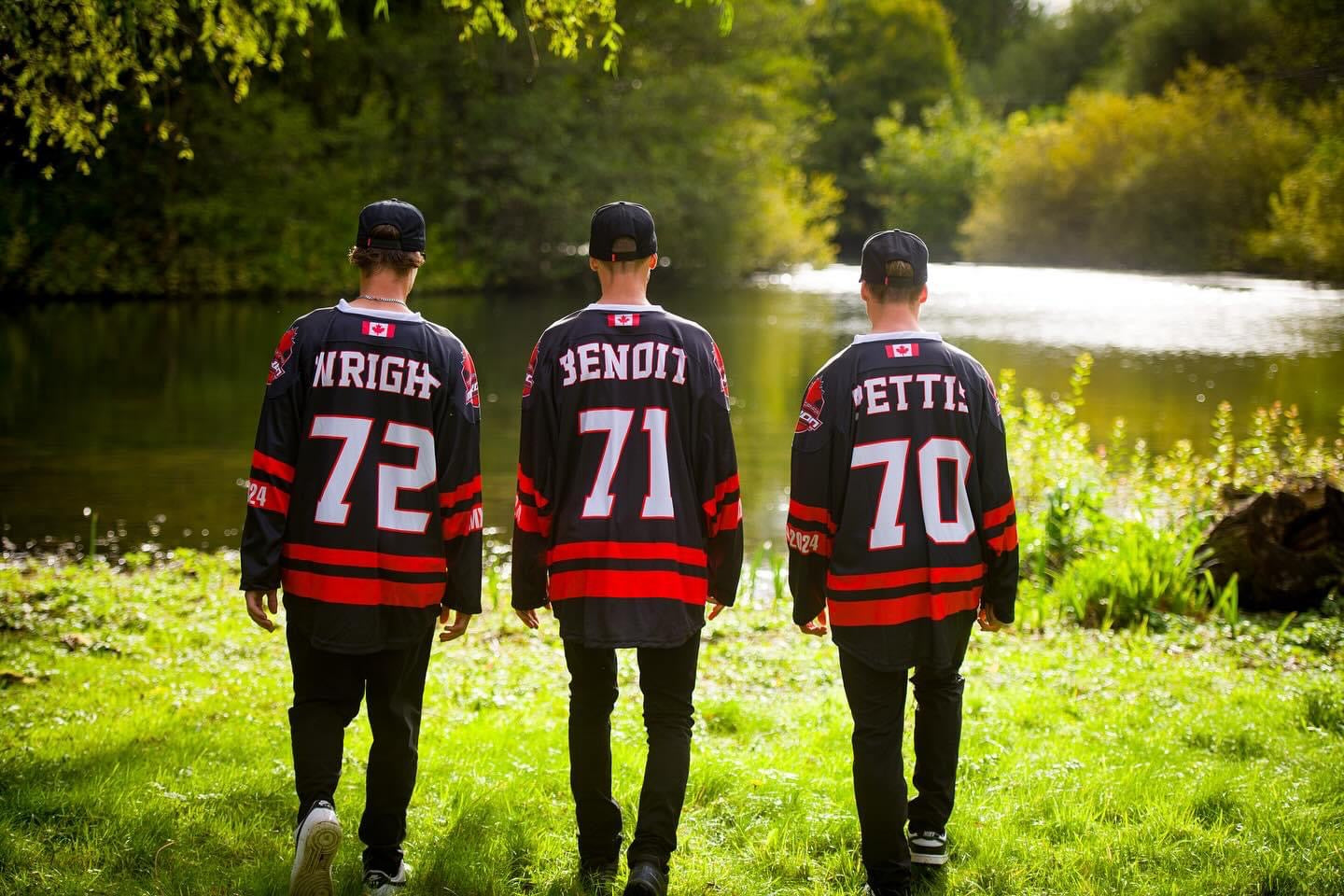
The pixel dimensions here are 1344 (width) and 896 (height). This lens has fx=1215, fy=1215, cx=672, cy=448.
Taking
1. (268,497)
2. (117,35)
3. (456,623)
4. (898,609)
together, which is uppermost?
(117,35)

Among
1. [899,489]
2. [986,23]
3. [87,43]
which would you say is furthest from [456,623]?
[986,23]

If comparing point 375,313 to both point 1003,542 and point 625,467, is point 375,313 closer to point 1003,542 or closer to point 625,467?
point 625,467

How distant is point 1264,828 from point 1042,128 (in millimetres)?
48082

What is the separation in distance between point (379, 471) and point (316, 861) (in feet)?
3.35

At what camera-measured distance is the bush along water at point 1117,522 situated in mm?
7383

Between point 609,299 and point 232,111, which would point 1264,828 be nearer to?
point 609,299

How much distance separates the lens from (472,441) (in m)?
3.46

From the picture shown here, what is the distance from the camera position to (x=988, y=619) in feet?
11.8

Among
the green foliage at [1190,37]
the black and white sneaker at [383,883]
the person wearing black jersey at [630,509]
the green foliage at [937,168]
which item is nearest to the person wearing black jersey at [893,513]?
the person wearing black jersey at [630,509]

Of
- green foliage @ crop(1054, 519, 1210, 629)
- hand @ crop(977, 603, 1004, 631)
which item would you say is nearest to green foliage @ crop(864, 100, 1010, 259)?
green foliage @ crop(1054, 519, 1210, 629)

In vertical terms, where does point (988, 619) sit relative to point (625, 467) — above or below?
below

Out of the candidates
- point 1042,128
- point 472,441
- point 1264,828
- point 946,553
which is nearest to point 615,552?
point 472,441

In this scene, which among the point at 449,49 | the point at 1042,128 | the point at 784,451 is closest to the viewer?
the point at 784,451

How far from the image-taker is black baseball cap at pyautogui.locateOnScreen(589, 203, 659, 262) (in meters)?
3.38
